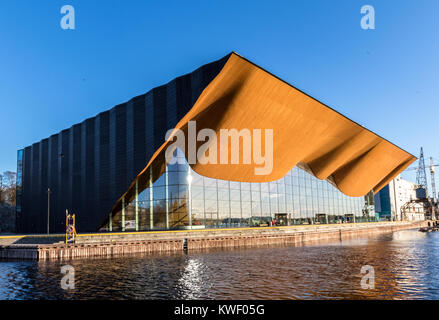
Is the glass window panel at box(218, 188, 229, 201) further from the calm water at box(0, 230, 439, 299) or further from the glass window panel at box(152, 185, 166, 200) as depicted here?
the calm water at box(0, 230, 439, 299)

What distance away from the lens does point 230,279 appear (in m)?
15.9

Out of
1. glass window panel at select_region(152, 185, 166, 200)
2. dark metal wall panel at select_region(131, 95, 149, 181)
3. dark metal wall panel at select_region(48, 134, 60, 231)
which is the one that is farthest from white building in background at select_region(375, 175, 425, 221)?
dark metal wall panel at select_region(48, 134, 60, 231)

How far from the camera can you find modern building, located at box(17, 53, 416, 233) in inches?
1231

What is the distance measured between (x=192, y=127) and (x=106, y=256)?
45.7ft

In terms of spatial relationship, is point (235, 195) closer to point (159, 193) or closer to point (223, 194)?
point (223, 194)

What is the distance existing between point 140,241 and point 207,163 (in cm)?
1198

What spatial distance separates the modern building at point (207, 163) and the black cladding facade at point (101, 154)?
0.13 metres

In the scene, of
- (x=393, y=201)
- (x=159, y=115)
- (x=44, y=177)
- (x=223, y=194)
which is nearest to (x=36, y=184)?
(x=44, y=177)

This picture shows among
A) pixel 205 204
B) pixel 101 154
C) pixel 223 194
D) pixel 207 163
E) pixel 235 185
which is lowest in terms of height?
pixel 205 204

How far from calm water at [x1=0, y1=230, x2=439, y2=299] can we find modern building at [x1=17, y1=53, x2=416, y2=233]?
13979 mm

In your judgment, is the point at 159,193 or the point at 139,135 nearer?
the point at 159,193

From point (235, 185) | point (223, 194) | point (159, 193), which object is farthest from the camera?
point (235, 185)

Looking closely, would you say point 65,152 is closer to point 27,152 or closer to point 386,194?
point 27,152

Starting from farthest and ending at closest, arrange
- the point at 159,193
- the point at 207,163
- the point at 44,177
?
the point at 44,177, the point at 207,163, the point at 159,193
